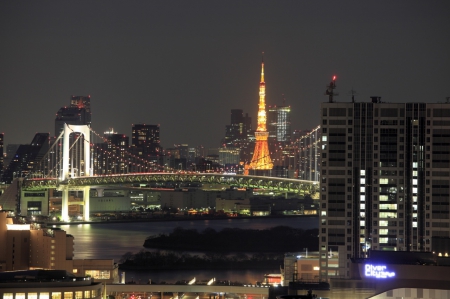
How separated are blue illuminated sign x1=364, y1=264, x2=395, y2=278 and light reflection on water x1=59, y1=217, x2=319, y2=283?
Answer: 1140cm

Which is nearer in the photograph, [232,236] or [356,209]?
Result: [356,209]

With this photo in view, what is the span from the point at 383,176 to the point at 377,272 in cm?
894

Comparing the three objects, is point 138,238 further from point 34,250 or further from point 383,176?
point 383,176

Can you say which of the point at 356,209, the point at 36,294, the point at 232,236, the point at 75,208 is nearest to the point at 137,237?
the point at 232,236

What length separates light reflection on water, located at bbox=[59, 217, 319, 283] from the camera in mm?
23633

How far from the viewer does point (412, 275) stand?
979 cm

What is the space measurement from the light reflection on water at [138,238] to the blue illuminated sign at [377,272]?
11399 millimetres

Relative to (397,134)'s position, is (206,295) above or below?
below

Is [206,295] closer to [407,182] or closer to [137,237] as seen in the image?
[407,182]

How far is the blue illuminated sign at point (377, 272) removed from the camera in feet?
32.6

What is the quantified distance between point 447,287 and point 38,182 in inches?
1258

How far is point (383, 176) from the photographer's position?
61.8 ft

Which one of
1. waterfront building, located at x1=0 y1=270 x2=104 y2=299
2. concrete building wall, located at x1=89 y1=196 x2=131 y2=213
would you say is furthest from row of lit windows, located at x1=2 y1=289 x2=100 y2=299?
concrete building wall, located at x1=89 y1=196 x2=131 y2=213

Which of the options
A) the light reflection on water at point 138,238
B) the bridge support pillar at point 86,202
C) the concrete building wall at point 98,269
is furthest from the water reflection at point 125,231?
the concrete building wall at point 98,269
